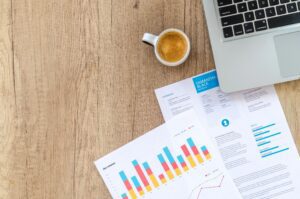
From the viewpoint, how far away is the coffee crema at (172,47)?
2.96ft

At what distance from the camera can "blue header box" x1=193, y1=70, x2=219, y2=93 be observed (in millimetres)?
913

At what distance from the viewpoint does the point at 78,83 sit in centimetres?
94

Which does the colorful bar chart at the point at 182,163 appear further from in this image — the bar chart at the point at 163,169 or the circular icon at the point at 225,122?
the circular icon at the point at 225,122

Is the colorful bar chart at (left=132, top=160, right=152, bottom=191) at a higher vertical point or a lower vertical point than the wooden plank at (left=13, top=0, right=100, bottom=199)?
lower

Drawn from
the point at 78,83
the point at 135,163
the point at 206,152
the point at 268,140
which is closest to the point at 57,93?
the point at 78,83

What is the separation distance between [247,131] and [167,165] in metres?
0.18

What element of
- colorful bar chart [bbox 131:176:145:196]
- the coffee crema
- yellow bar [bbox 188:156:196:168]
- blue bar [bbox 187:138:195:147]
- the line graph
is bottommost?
the line graph

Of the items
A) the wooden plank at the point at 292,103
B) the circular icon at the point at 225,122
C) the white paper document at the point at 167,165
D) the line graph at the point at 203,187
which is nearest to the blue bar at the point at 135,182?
the white paper document at the point at 167,165

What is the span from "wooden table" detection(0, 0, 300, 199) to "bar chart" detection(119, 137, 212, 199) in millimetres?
55

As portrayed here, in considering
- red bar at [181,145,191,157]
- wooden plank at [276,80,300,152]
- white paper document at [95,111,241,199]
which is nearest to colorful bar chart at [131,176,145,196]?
white paper document at [95,111,241,199]

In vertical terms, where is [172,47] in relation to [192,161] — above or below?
above

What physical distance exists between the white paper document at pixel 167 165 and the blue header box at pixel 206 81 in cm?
6

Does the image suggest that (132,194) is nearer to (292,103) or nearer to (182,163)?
(182,163)

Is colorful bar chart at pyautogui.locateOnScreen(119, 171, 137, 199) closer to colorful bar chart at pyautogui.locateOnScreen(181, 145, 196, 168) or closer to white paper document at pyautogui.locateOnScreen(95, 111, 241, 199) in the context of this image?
white paper document at pyautogui.locateOnScreen(95, 111, 241, 199)
